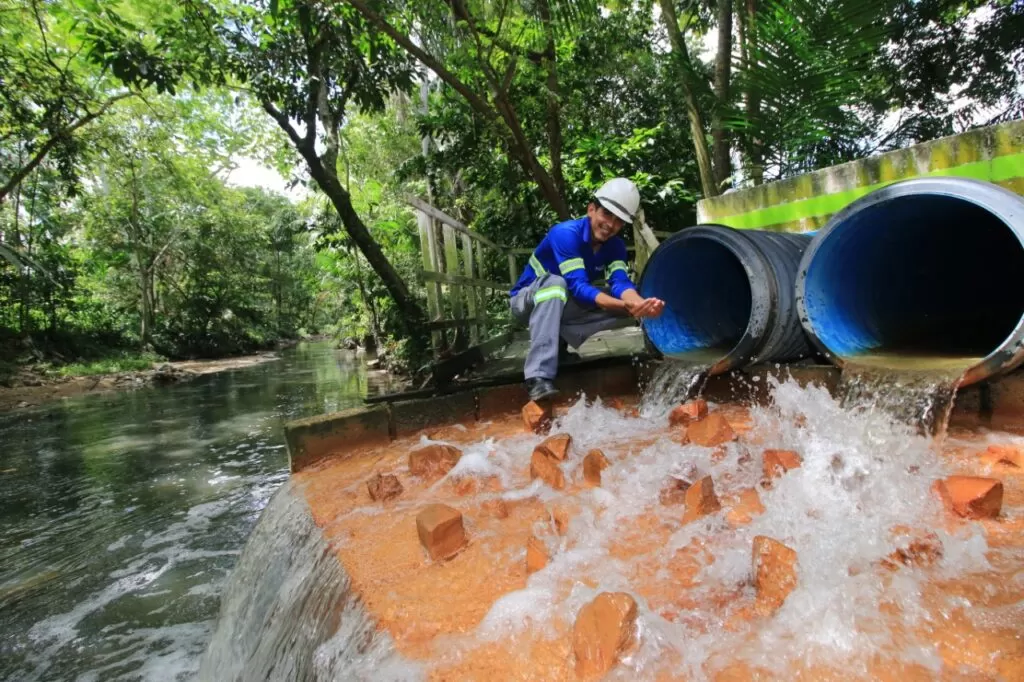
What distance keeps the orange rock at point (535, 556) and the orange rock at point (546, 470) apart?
532 millimetres

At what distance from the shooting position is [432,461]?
2.30 m

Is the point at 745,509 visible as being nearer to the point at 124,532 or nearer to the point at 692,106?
the point at 124,532

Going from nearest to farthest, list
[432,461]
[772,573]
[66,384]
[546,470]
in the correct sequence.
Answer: [772,573] → [546,470] → [432,461] → [66,384]

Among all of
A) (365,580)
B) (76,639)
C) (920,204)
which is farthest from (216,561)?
(920,204)

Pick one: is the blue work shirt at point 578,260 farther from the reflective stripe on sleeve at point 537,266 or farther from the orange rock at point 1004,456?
the orange rock at point 1004,456

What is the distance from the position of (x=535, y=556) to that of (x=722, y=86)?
19.8ft

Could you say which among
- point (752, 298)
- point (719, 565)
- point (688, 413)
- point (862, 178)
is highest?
point (862, 178)

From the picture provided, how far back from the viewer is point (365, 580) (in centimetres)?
147

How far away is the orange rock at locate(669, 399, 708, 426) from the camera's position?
2523mm

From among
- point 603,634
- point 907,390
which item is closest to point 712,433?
point 907,390

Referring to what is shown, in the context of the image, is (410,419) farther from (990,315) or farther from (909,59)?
(909,59)

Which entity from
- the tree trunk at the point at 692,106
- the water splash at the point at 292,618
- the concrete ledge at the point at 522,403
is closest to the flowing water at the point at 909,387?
the concrete ledge at the point at 522,403

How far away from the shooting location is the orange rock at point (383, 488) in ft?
6.81

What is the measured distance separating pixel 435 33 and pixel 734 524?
4836 mm
